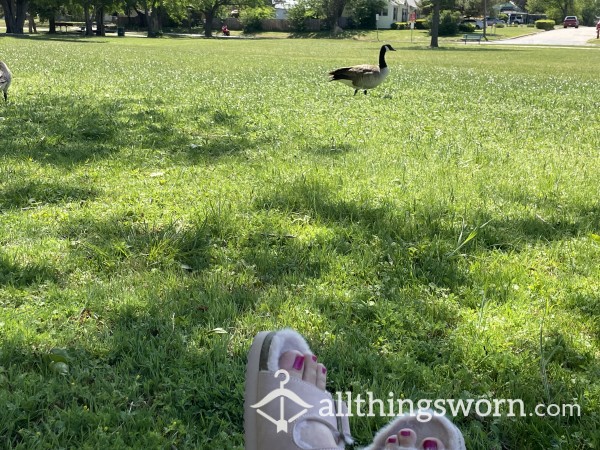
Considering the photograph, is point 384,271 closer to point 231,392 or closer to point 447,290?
point 447,290

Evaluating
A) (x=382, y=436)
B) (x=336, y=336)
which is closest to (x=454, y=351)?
(x=336, y=336)

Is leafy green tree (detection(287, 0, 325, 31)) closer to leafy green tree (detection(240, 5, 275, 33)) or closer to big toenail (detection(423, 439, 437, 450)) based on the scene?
leafy green tree (detection(240, 5, 275, 33))

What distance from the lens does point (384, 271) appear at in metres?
3.39

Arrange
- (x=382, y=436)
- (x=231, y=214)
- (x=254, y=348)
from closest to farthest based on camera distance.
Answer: (x=382, y=436) → (x=254, y=348) → (x=231, y=214)

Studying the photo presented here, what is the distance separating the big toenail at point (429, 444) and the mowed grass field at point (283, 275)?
36 cm

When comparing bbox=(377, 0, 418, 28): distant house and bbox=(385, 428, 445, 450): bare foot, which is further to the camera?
bbox=(377, 0, 418, 28): distant house

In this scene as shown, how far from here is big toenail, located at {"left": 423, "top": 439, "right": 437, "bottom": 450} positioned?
176cm

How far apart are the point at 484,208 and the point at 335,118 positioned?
14.3 feet

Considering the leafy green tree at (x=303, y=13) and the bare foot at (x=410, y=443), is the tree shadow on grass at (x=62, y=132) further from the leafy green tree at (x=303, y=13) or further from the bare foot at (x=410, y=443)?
the leafy green tree at (x=303, y=13)

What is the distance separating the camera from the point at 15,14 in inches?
2073

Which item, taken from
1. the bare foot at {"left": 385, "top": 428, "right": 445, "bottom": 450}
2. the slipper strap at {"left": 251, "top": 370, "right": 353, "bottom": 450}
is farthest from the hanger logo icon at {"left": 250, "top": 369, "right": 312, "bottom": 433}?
the bare foot at {"left": 385, "top": 428, "right": 445, "bottom": 450}

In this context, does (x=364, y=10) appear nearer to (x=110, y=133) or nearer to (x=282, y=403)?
(x=110, y=133)

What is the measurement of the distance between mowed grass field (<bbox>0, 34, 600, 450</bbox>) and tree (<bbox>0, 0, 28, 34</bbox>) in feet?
170

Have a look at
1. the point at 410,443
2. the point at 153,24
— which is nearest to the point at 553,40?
the point at 153,24
